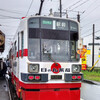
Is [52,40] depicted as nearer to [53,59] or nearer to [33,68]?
[53,59]

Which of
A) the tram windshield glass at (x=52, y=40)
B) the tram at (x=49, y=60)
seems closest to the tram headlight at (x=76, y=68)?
the tram at (x=49, y=60)

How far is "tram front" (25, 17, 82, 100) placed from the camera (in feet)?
19.4

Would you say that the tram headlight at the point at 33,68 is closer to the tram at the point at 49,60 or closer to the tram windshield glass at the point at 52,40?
the tram at the point at 49,60

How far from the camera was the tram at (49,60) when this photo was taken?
591 centimetres

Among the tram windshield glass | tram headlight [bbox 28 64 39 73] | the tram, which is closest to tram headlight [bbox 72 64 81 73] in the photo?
the tram

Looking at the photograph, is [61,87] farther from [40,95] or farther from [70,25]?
[70,25]

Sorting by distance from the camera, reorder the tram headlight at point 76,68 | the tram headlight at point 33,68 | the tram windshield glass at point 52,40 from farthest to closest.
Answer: the tram headlight at point 76,68 < the tram windshield glass at point 52,40 < the tram headlight at point 33,68

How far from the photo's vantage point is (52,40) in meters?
6.30

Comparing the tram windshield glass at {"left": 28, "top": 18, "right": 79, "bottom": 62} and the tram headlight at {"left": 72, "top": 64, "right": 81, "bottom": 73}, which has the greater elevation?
the tram windshield glass at {"left": 28, "top": 18, "right": 79, "bottom": 62}

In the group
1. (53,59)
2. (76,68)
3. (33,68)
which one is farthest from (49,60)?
(76,68)

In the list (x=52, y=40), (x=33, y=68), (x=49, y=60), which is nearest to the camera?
(x=33, y=68)

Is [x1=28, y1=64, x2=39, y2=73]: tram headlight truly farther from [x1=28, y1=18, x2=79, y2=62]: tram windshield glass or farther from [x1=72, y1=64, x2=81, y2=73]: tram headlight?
[x1=72, y1=64, x2=81, y2=73]: tram headlight

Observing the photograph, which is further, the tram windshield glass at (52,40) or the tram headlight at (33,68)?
the tram windshield glass at (52,40)

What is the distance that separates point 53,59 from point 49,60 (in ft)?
0.44
